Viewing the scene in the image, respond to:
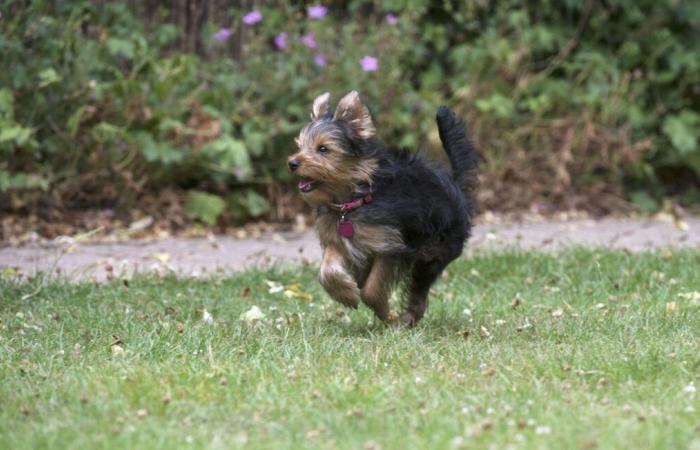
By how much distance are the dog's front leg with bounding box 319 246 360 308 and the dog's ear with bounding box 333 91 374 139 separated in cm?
58

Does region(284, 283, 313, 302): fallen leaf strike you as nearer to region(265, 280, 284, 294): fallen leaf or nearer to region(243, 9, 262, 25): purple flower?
region(265, 280, 284, 294): fallen leaf

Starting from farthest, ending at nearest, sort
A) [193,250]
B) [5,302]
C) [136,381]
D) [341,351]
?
[193,250] → [5,302] → [341,351] → [136,381]

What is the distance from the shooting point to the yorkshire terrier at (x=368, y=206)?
535 centimetres

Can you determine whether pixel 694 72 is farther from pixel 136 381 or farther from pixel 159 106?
pixel 136 381

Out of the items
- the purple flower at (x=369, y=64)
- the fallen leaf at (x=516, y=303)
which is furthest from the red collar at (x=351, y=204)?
the purple flower at (x=369, y=64)

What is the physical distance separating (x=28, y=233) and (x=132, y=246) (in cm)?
84

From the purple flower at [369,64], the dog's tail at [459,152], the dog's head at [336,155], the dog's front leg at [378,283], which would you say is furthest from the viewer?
the purple flower at [369,64]

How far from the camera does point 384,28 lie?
10.1 meters

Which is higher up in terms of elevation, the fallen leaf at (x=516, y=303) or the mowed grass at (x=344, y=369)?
the mowed grass at (x=344, y=369)

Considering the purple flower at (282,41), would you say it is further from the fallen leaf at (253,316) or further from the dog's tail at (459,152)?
the fallen leaf at (253,316)

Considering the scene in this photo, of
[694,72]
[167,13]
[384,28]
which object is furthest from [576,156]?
[167,13]

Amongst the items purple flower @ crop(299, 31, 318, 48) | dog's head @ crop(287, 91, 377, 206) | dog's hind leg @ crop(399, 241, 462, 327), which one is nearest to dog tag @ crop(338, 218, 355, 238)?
dog's head @ crop(287, 91, 377, 206)

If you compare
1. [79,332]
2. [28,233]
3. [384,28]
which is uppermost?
[384,28]

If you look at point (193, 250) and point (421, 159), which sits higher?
point (421, 159)
